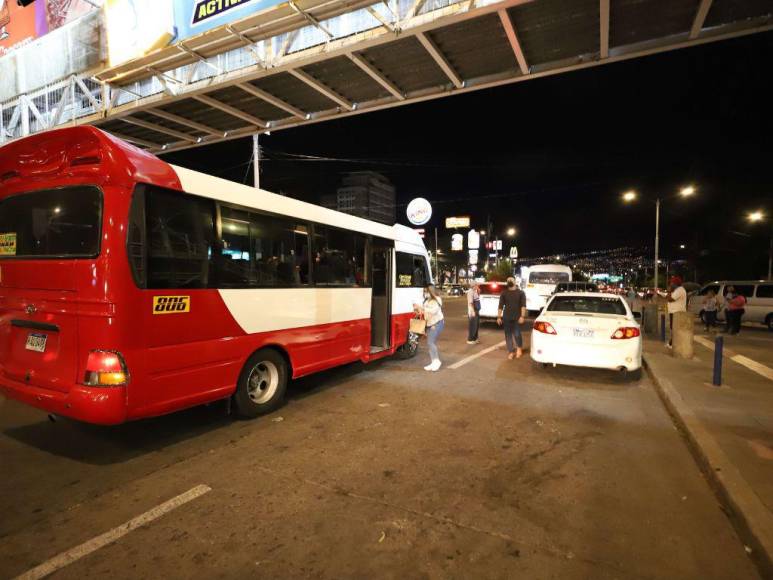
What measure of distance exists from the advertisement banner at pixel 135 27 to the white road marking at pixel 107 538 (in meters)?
10.5

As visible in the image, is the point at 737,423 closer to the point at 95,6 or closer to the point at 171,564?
the point at 171,564

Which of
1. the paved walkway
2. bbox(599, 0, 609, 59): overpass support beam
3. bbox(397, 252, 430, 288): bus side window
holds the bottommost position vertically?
the paved walkway

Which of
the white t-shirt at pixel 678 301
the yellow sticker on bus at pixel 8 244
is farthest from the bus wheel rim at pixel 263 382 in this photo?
the white t-shirt at pixel 678 301

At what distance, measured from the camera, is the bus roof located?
3895 millimetres

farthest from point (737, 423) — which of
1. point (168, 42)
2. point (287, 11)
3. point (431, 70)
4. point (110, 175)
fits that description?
point (168, 42)

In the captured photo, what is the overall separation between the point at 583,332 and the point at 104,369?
7155 millimetres

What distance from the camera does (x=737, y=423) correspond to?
509 centimetres

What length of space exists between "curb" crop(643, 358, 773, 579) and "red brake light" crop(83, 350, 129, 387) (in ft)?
17.2

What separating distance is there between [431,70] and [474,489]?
8.74 m

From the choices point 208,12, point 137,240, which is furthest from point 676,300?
point 208,12

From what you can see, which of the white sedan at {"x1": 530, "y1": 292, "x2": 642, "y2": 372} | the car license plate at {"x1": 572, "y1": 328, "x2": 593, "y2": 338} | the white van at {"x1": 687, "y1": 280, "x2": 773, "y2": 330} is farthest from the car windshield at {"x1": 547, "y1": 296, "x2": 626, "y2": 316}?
the white van at {"x1": 687, "y1": 280, "x2": 773, "y2": 330}

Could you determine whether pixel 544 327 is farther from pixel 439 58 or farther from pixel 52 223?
pixel 52 223

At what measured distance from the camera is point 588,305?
26.9ft

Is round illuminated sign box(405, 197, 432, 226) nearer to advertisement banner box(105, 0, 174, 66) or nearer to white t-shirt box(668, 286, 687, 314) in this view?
white t-shirt box(668, 286, 687, 314)
